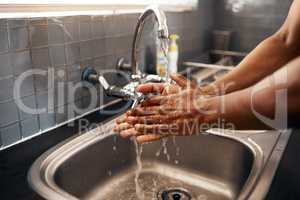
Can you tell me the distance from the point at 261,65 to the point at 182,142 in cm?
33

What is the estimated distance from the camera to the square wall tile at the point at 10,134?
0.72 metres

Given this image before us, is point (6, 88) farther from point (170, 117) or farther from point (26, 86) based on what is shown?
point (170, 117)

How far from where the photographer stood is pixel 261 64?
0.84 metres

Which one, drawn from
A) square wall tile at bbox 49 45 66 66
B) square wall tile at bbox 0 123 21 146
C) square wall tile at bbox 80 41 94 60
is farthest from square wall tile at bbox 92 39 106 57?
square wall tile at bbox 0 123 21 146

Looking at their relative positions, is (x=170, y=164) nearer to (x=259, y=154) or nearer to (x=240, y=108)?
(x=259, y=154)

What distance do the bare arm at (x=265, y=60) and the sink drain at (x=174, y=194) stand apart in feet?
1.09

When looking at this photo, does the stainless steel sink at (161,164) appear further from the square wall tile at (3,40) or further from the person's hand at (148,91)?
the square wall tile at (3,40)

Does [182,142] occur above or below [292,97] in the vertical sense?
below

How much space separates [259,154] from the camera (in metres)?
0.74

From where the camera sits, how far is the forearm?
815 mm

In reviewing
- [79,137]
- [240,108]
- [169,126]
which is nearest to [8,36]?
[79,137]

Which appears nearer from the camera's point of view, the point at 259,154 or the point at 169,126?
the point at 169,126

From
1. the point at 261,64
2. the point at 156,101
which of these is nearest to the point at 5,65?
the point at 156,101

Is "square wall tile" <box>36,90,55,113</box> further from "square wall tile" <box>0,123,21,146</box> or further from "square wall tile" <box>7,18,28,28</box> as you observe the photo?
"square wall tile" <box>7,18,28,28</box>
